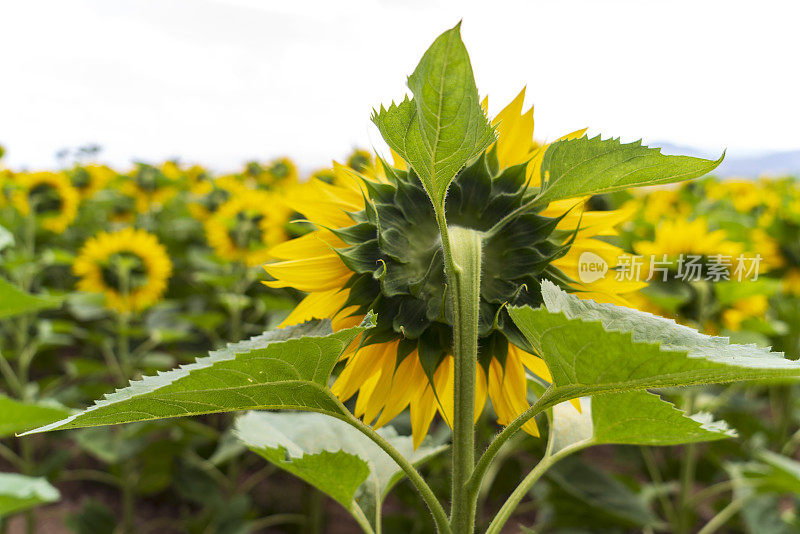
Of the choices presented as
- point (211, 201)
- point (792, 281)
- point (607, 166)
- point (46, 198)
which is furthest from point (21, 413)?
point (46, 198)

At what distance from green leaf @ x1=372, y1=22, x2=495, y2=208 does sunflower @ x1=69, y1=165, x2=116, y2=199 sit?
3.39 metres

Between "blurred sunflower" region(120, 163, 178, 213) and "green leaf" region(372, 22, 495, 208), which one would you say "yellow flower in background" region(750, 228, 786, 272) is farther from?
"blurred sunflower" region(120, 163, 178, 213)

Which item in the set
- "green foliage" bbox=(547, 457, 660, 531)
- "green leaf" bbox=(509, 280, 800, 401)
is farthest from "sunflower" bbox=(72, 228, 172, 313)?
"green leaf" bbox=(509, 280, 800, 401)

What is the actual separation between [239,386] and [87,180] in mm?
3415

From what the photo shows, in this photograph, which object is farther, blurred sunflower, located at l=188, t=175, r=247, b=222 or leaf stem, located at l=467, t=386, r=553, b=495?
blurred sunflower, located at l=188, t=175, r=247, b=222

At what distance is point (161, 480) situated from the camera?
208 centimetres

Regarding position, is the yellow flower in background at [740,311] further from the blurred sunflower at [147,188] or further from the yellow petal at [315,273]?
the blurred sunflower at [147,188]

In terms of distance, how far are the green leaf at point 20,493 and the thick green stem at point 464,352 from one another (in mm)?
626

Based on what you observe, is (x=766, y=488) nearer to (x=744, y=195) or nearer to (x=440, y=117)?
(x=440, y=117)

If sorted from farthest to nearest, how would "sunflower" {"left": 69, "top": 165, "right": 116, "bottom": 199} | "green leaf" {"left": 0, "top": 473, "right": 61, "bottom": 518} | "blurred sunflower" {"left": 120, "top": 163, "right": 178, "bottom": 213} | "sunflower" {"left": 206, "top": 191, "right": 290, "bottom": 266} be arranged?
"sunflower" {"left": 69, "top": 165, "right": 116, "bottom": 199} < "blurred sunflower" {"left": 120, "top": 163, "right": 178, "bottom": 213} < "sunflower" {"left": 206, "top": 191, "right": 290, "bottom": 266} < "green leaf" {"left": 0, "top": 473, "right": 61, "bottom": 518}

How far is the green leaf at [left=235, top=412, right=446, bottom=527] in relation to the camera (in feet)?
A: 1.55

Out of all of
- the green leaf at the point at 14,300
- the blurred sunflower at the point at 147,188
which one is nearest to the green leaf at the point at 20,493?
the green leaf at the point at 14,300

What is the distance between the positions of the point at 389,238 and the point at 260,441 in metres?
0.22

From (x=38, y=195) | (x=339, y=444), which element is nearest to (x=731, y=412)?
(x=339, y=444)
